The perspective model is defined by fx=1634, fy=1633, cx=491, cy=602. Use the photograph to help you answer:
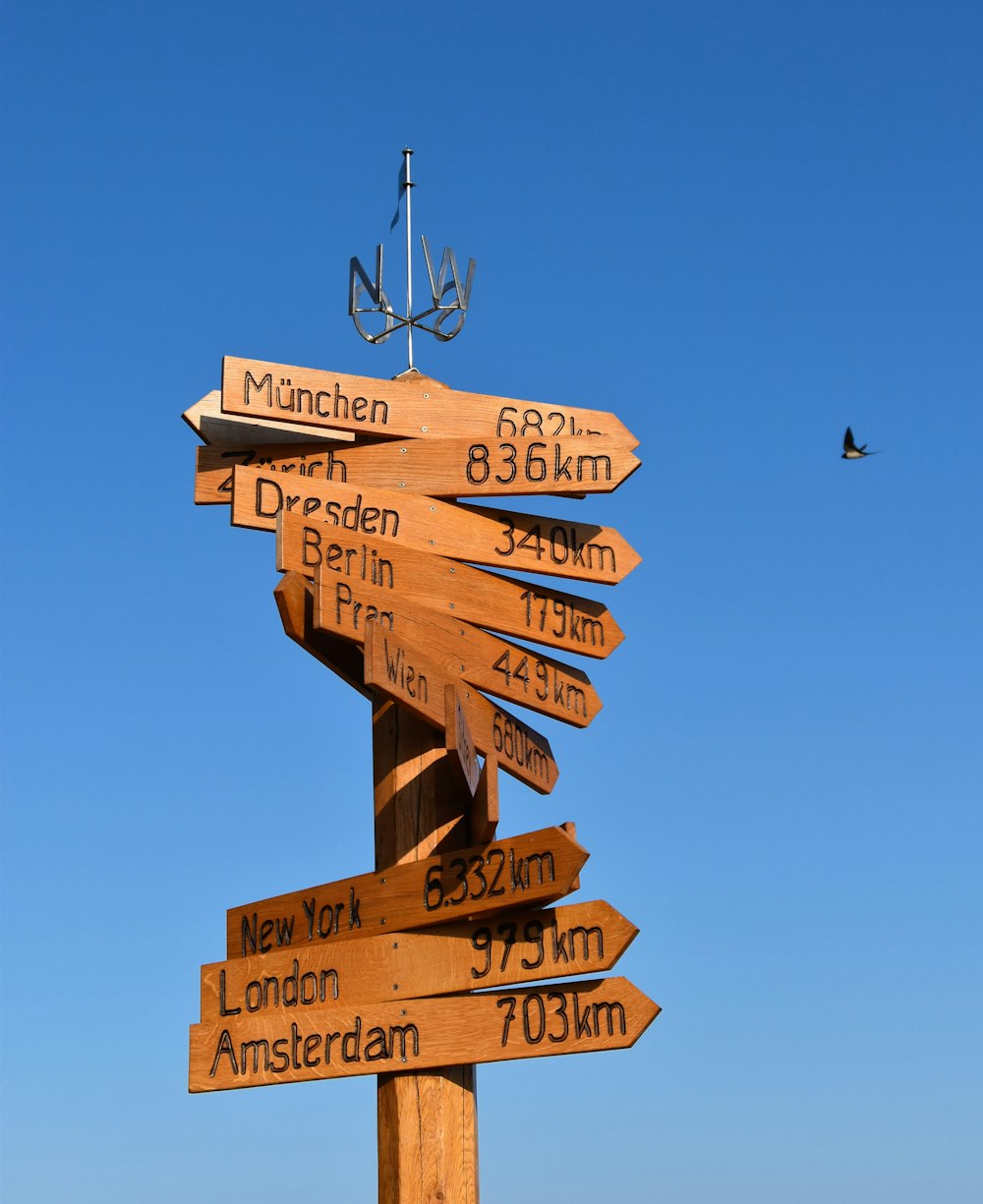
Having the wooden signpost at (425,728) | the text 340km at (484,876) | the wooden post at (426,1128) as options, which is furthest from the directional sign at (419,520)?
the text 340km at (484,876)

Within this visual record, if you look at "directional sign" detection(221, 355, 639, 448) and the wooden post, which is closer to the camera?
the wooden post

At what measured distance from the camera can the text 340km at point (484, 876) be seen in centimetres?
602

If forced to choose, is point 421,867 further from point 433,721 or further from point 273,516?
point 273,516

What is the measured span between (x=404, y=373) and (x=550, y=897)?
8.37 ft

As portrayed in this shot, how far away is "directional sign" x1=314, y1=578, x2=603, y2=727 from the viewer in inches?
243

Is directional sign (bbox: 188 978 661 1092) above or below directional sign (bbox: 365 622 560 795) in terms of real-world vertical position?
below

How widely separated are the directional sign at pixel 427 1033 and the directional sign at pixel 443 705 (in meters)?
1.02

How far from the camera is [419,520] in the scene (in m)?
6.84

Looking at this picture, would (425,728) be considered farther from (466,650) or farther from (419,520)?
(419,520)

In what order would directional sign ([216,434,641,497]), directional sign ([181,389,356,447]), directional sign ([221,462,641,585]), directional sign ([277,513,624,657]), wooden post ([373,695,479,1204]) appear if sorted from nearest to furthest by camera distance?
wooden post ([373,695,479,1204]), directional sign ([277,513,624,657]), directional sign ([221,462,641,585]), directional sign ([181,389,356,447]), directional sign ([216,434,641,497])

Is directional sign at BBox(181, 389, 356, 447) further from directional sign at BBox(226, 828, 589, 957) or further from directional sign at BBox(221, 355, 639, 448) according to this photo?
directional sign at BBox(226, 828, 589, 957)

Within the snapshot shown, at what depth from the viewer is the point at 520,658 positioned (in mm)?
6926

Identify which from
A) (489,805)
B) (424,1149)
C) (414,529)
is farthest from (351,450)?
(424,1149)

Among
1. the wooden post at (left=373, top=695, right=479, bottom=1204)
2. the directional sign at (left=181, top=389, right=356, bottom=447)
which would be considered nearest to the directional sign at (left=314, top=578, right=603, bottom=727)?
the wooden post at (left=373, top=695, right=479, bottom=1204)
